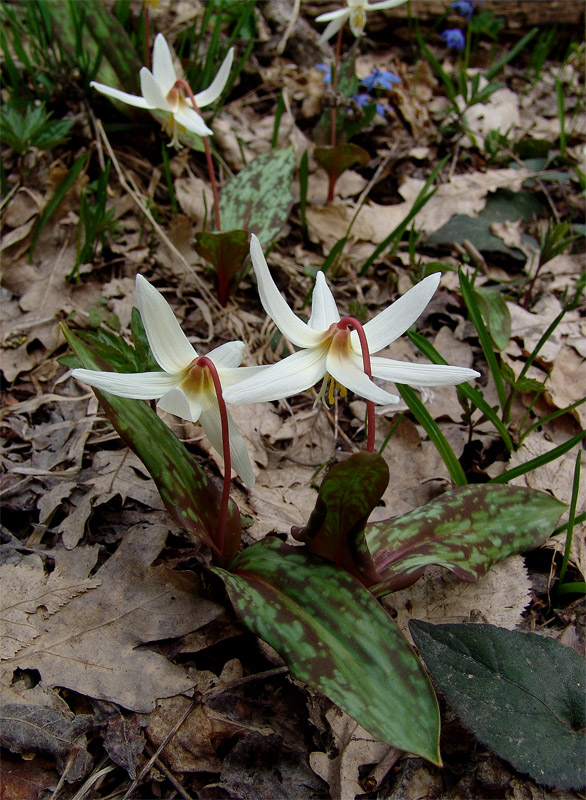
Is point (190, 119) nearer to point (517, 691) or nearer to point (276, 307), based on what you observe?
point (276, 307)

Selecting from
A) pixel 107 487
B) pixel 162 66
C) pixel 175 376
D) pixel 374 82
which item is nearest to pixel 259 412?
Answer: pixel 107 487

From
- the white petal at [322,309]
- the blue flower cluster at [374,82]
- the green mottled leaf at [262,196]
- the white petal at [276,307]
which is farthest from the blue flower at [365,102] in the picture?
the white petal at [276,307]

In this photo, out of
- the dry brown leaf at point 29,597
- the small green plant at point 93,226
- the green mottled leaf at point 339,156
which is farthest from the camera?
the green mottled leaf at point 339,156

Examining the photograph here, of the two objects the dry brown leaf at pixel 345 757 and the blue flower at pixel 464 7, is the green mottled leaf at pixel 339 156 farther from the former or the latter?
the dry brown leaf at pixel 345 757

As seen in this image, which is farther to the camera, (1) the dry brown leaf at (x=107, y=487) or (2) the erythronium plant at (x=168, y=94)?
(2) the erythronium plant at (x=168, y=94)

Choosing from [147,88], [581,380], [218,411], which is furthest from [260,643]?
[147,88]

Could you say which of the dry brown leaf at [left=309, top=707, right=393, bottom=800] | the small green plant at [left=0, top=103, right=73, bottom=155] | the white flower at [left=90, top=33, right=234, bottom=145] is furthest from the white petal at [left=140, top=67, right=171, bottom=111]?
the dry brown leaf at [left=309, top=707, right=393, bottom=800]
